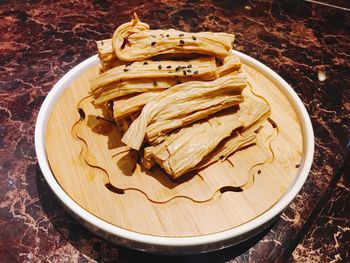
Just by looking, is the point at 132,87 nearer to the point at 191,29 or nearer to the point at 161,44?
the point at 161,44

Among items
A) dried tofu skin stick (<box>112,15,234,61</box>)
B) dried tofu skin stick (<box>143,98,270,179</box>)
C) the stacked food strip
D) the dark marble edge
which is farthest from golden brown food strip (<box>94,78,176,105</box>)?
the dark marble edge

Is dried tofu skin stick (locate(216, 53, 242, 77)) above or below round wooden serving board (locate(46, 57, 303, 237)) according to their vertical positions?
above

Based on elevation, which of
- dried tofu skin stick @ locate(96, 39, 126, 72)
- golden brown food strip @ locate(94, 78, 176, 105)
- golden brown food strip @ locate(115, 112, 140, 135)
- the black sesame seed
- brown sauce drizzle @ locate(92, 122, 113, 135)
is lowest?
brown sauce drizzle @ locate(92, 122, 113, 135)

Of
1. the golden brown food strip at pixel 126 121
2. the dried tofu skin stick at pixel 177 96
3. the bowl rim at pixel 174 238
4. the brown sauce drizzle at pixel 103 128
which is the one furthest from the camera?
the brown sauce drizzle at pixel 103 128

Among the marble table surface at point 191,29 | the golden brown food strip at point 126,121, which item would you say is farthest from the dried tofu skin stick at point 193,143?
the marble table surface at point 191,29

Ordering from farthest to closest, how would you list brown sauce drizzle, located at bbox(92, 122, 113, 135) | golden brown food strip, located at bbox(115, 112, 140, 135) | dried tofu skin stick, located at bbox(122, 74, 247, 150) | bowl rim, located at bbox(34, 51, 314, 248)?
1. brown sauce drizzle, located at bbox(92, 122, 113, 135)
2. golden brown food strip, located at bbox(115, 112, 140, 135)
3. dried tofu skin stick, located at bbox(122, 74, 247, 150)
4. bowl rim, located at bbox(34, 51, 314, 248)

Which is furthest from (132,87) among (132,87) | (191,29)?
(191,29)

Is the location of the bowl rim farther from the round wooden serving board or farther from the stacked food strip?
the stacked food strip

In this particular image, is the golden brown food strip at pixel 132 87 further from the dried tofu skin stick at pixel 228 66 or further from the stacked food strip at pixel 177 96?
the dried tofu skin stick at pixel 228 66
